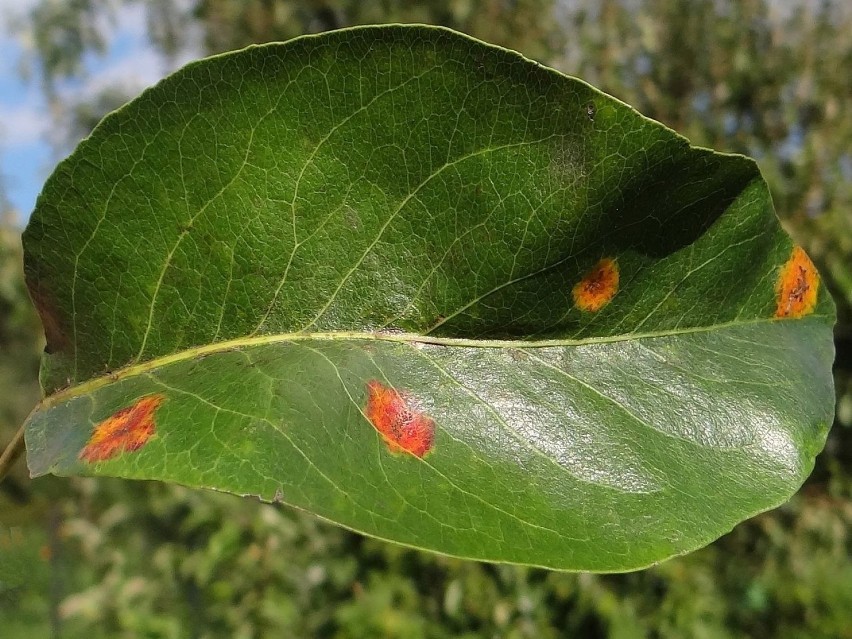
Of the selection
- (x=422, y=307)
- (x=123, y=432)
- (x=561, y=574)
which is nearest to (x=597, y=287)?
(x=422, y=307)

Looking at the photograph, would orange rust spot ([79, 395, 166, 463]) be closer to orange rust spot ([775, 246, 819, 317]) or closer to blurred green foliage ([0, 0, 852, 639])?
orange rust spot ([775, 246, 819, 317])

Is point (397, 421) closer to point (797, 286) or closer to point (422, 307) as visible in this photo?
point (422, 307)

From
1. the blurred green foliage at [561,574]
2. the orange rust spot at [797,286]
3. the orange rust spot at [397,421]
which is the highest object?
the orange rust spot at [397,421]

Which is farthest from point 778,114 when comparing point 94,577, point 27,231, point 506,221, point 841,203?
point 94,577

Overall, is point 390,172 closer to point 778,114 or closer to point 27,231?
point 27,231

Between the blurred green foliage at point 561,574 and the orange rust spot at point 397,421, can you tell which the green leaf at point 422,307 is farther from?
the blurred green foliage at point 561,574

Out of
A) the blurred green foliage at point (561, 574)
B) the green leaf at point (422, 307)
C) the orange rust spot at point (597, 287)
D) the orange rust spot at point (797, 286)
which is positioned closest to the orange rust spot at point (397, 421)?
the green leaf at point (422, 307)
